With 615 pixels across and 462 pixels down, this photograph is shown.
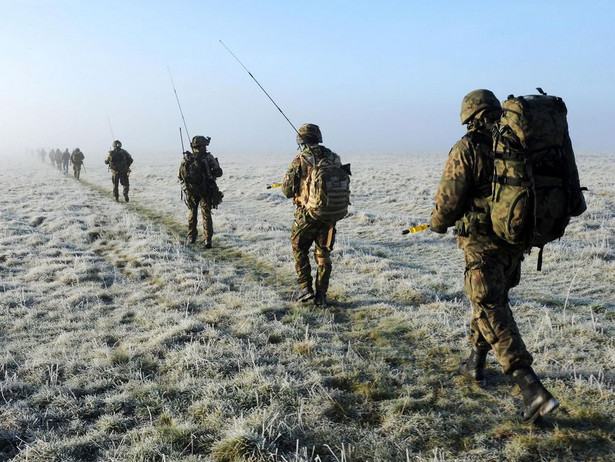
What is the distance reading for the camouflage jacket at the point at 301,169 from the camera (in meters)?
6.02

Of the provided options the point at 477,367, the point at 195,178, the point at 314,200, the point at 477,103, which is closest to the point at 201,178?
the point at 195,178

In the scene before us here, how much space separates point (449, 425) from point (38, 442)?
322cm

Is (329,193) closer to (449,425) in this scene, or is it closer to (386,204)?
(449,425)

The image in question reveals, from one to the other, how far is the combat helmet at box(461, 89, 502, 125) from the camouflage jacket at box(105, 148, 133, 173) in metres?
16.8

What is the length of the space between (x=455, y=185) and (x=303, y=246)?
10.6 feet

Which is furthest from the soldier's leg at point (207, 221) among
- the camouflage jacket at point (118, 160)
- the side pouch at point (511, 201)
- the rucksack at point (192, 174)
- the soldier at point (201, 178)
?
the camouflage jacket at point (118, 160)

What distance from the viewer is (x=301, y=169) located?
6145 mm

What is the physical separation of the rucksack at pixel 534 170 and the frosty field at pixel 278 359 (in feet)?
5.29

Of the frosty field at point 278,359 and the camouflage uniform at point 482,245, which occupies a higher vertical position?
the camouflage uniform at point 482,245

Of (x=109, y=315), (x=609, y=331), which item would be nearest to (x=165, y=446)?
(x=109, y=315)

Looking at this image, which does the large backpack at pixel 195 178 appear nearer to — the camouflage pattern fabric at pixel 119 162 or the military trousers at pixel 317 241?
the military trousers at pixel 317 241

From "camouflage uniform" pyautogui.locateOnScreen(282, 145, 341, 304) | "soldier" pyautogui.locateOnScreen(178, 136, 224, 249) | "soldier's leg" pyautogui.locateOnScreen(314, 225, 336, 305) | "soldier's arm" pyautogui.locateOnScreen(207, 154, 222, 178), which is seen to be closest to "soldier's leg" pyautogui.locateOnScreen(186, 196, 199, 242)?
"soldier" pyautogui.locateOnScreen(178, 136, 224, 249)

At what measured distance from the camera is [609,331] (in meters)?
5.12

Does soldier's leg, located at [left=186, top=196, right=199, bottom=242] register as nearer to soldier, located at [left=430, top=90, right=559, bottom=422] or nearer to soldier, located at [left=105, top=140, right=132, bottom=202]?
soldier, located at [left=430, top=90, right=559, bottom=422]
